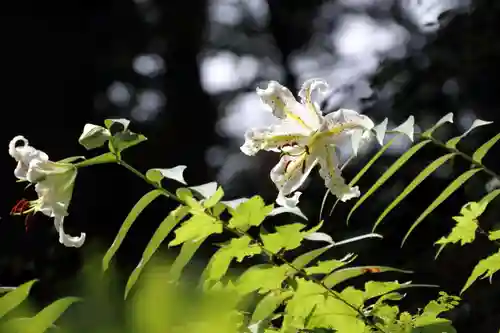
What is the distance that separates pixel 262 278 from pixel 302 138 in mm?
110

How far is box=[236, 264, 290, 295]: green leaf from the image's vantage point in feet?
1.23

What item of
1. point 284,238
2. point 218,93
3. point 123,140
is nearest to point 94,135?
point 123,140

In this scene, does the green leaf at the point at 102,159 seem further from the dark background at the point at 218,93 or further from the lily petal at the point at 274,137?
the dark background at the point at 218,93

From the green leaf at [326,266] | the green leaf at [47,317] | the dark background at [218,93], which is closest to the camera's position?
the green leaf at [47,317]

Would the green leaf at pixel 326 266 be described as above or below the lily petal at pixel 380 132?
below

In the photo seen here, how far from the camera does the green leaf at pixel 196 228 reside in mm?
385

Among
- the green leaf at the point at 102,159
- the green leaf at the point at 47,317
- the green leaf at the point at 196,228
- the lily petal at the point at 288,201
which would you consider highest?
the green leaf at the point at 102,159

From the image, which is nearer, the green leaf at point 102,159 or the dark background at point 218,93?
the green leaf at point 102,159

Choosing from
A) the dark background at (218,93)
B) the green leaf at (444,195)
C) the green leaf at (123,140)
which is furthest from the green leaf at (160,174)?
the dark background at (218,93)

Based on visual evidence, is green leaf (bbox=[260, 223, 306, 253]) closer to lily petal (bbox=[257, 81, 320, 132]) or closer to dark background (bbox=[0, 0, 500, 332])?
lily petal (bbox=[257, 81, 320, 132])

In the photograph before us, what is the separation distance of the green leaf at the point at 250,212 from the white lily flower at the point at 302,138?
0.19 feet

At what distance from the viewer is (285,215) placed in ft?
5.92

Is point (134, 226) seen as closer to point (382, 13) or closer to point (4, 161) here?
point (4, 161)

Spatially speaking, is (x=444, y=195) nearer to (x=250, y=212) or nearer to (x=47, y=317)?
(x=250, y=212)
